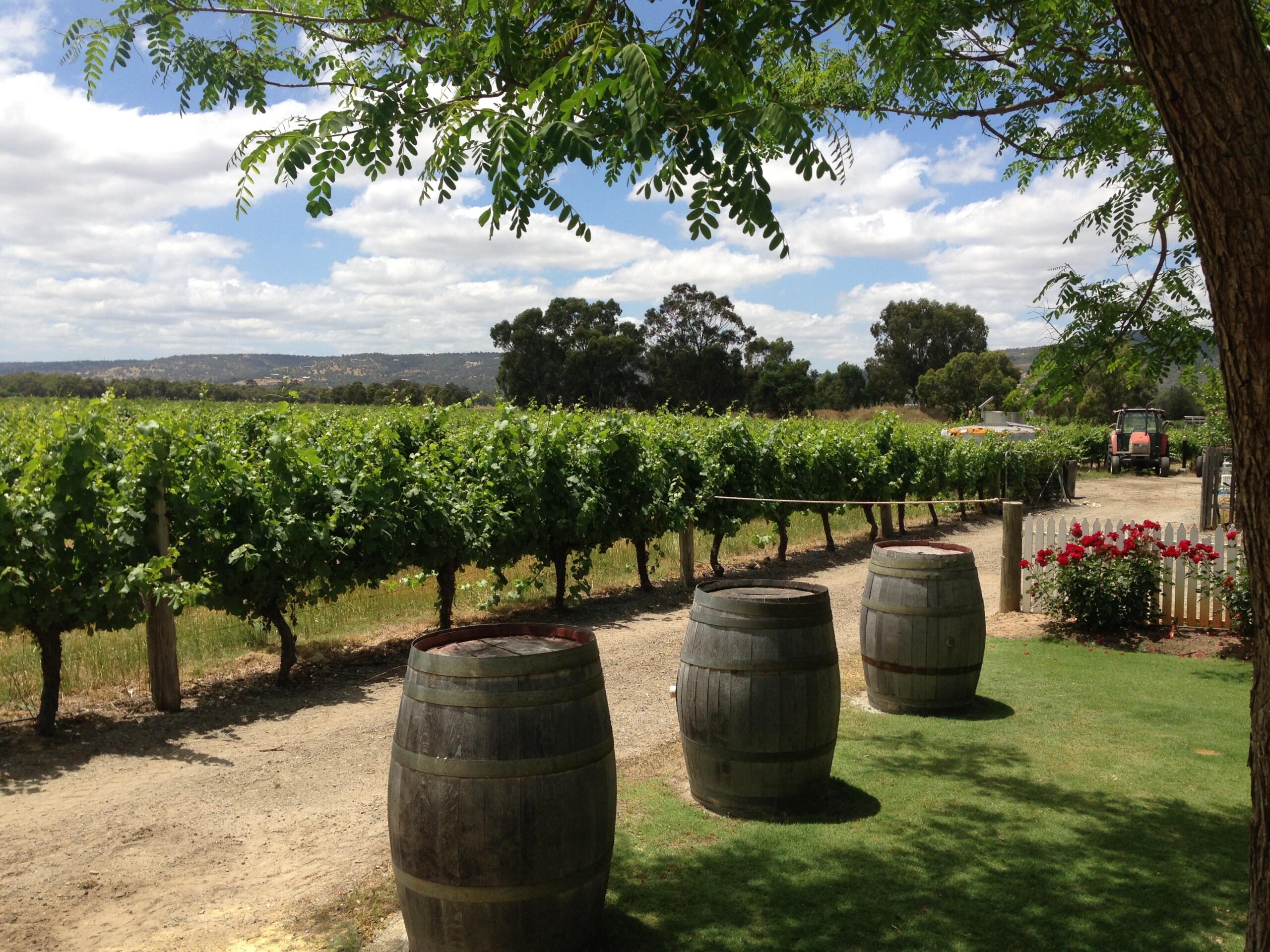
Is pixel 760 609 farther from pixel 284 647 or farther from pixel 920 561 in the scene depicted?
pixel 284 647

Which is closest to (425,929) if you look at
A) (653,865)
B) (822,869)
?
(653,865)

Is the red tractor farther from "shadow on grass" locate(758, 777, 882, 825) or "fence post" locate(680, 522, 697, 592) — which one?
"shadow on grass" locate(758, 777, 882, 825)

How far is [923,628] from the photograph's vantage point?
6.34 m

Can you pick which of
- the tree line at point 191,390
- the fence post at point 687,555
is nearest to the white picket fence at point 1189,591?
the fence post at point 687,555

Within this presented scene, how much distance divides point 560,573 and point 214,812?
6231 millimetres

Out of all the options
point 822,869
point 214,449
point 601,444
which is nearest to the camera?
point 822,869

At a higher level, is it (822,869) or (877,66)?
(877,66)

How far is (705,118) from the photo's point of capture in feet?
10.8

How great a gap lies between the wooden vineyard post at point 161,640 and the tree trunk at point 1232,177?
22.1 ft

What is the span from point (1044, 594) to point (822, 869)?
6650 millimetres

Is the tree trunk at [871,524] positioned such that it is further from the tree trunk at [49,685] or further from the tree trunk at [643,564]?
the tree trunk at [49,685]

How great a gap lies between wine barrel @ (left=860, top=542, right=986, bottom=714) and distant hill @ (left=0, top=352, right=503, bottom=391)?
98916 mm

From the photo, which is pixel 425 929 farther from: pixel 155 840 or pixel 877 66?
pixel 877 66

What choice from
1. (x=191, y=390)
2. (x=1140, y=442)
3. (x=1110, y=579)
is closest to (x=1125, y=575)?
(x=1110, y=579)
